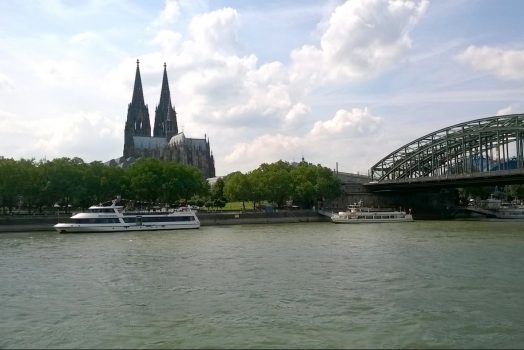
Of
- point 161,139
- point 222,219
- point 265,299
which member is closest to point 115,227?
point 222,219

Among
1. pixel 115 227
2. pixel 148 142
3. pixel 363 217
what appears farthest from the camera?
pixel 148 142

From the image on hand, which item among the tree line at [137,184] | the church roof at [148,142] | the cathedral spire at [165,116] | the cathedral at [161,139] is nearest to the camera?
the tree line at [137,184]

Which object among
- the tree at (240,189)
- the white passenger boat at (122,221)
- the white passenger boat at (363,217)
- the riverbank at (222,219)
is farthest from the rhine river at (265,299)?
the tree at (240,189)

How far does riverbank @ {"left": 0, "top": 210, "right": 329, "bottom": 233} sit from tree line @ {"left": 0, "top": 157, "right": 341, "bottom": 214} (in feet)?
18.2

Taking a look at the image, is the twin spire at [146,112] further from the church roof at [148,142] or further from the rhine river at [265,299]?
the rhine river at [265,299]

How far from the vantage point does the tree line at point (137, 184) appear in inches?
2657

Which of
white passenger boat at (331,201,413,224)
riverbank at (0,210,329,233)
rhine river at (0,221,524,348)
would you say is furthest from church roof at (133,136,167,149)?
rhine river at (0,221,524,348)

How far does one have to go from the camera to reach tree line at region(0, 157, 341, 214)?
67500mm

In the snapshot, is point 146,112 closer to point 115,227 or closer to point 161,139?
point 161,139

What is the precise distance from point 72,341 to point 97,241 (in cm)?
3044

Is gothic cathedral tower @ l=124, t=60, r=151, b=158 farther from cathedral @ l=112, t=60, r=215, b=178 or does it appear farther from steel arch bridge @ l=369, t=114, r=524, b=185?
steel arch bridge @ l=369, t=114, r=524, b=185

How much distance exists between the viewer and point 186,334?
14648 millimetres

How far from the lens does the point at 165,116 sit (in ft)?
528

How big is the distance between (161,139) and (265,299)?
141155mm
